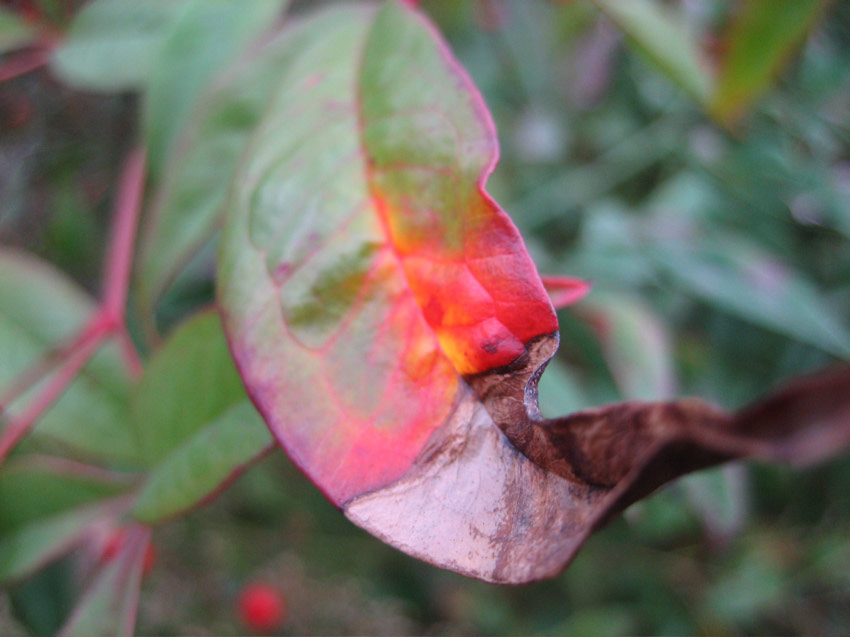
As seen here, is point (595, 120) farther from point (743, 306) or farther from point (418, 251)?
point (418, 251)

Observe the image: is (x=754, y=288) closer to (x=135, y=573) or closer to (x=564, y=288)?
(x=564, y=288)

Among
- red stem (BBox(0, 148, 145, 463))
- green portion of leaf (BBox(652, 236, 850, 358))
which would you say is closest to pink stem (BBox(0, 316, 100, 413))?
red stem (BBox(0, 148, 145, 463))

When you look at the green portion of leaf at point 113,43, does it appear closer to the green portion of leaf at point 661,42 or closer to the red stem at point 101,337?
the red stem at point 101,337

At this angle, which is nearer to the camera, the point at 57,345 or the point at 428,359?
the point at 428,359

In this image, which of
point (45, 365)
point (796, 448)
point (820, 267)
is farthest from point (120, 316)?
point (820, 267)

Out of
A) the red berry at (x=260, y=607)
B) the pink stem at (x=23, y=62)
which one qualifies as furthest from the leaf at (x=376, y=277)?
the red berry at (x=260, y=607)

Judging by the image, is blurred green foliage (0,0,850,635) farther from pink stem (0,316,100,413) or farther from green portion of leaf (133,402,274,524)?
green portion of leaf (133,402,274,524)

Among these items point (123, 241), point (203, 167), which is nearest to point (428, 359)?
point (203, 167)
